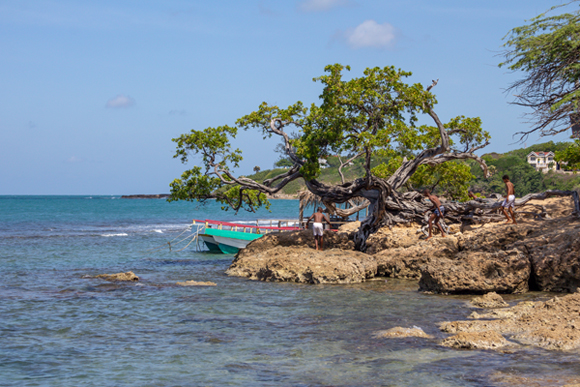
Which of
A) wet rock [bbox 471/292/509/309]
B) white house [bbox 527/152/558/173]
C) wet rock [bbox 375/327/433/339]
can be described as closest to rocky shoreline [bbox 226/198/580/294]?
wet rock [bbox 471/292/509/309]

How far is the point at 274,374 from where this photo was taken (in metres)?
7.33


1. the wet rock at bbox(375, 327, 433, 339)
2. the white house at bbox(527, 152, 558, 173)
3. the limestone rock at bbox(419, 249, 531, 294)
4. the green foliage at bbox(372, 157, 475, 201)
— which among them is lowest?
the wet rock at bbox(375, 327, 433, 339)

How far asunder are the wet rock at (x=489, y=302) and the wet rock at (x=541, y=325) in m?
1.21

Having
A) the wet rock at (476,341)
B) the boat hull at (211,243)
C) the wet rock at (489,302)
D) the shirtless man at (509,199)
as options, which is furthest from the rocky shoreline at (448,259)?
the boat hull at (211,243)

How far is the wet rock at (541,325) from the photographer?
325 inches

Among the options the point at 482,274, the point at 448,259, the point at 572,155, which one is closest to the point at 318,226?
the point at 448,259

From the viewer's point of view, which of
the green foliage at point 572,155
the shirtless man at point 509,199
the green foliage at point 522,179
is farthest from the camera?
the green foliage at point 522,179

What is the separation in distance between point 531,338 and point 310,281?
7577 mm

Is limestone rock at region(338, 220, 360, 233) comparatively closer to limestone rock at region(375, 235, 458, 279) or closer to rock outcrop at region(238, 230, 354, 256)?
rock outcrop at region(238, 230, 354, 256)

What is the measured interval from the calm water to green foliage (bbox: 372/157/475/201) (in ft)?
34.3

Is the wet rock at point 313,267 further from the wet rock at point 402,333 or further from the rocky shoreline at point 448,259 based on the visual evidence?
the wet rock at point 402,333

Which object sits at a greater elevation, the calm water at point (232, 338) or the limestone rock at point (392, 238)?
the limestone rock at point (392, 238)

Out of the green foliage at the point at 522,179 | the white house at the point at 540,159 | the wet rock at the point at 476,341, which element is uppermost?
the white house at the point at 540,159

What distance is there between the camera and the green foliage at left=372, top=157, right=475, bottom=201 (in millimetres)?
24859
